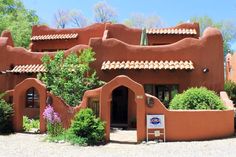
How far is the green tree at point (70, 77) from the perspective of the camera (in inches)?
786

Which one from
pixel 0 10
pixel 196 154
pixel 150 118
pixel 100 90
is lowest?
pixel 196 154

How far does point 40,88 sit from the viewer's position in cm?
1859

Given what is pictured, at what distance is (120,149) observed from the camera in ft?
47.4

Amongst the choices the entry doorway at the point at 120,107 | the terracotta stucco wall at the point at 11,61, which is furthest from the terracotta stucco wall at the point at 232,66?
the terracotta stucco wall at the point at 11,61

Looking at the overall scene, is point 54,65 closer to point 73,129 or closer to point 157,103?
point 73,129

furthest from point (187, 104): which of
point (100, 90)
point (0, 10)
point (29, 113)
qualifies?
point (0, 10)

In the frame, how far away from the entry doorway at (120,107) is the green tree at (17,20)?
70.0 feet

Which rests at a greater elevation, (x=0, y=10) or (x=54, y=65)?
(x=0, y=10)

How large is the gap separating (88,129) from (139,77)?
6995 millimetres

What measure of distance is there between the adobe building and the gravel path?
44.7 inches

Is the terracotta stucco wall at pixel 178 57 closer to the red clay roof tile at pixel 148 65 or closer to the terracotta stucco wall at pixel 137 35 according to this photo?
the red clay roof tile at pixel 148 65

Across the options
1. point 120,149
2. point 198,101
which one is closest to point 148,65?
point 198,101

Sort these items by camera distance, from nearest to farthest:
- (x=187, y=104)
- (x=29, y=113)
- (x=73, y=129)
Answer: (x=73, y=129)
(x=187, y=104)
(x=29, y=113)

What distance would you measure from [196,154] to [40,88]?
886 cm
